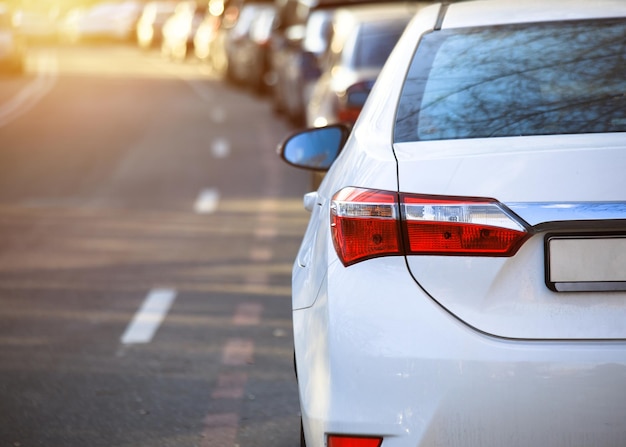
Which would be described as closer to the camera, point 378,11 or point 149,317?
point 149,317

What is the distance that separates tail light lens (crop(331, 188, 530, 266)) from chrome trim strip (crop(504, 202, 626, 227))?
0.11 feet

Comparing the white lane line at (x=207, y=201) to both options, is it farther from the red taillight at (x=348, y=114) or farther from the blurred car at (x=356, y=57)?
the red taillight at (x=348, y=114)

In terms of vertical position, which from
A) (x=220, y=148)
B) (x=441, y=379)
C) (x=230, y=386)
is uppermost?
(x=441, y=379)

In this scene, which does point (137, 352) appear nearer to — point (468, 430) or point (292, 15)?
point (468, 430)

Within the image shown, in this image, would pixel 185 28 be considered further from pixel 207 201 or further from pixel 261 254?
pixel 261 254

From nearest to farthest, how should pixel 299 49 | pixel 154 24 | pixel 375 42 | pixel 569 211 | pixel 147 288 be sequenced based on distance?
pixel 569 211 → pixel 147 288 → pixel 375 42 → pixel 299 49 → pixel 154 24

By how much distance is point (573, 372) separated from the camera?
3.30 m

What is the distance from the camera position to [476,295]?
342cm

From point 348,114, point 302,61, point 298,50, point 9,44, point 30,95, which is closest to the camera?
point 348,114

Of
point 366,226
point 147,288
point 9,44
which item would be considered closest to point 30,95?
point 9,44

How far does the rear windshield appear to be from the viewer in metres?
3.82

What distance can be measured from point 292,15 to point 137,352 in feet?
61.4

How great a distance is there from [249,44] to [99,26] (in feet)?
112

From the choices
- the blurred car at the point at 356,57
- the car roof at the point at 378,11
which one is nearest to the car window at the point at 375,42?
the blurred car at the point at 356,57
